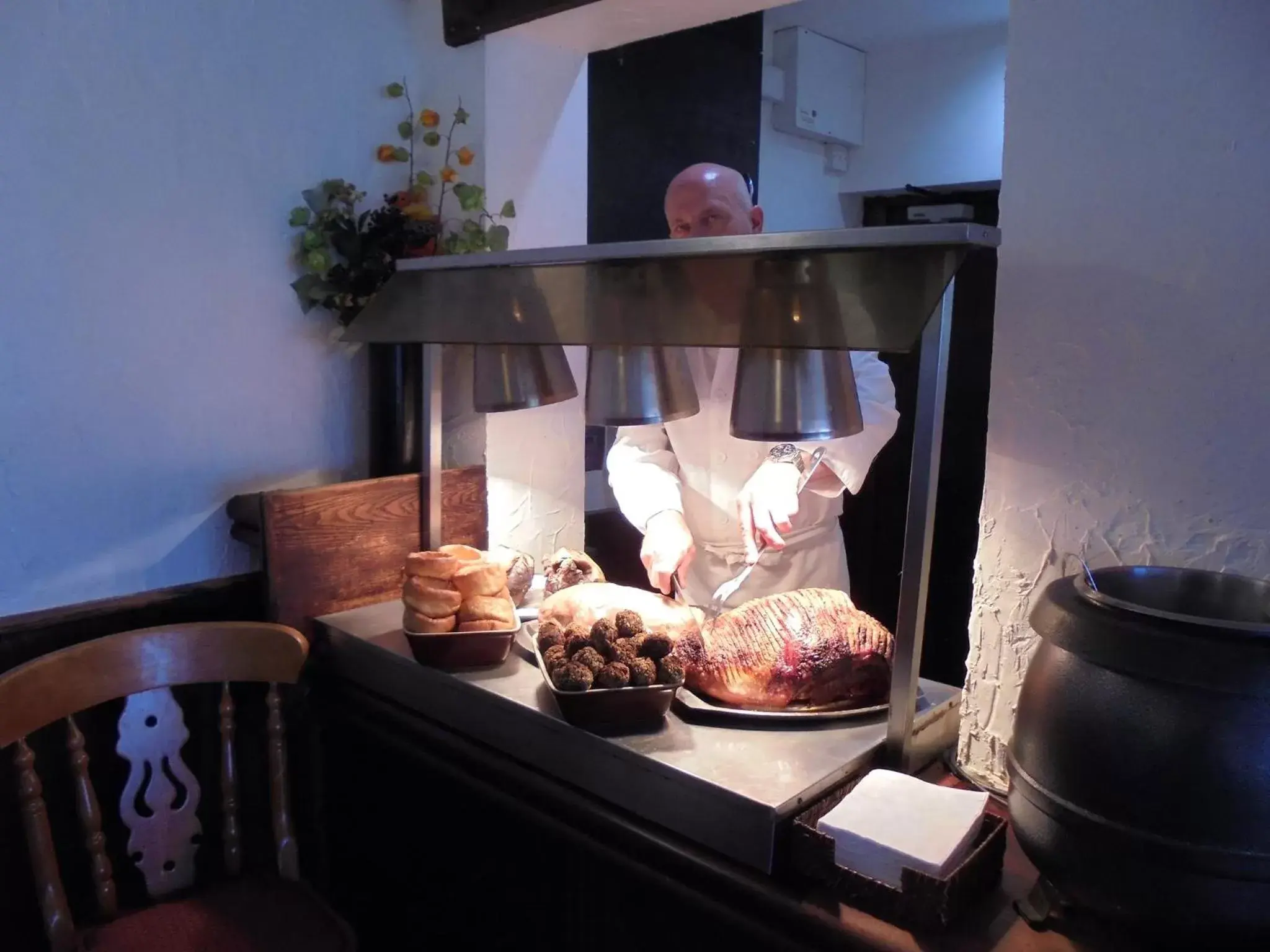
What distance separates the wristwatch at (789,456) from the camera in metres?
1.55

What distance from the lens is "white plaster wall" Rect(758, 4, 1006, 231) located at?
11.5 feet

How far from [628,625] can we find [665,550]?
0.50 metres

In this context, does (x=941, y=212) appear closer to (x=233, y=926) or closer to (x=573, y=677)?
(x=573, y=677)

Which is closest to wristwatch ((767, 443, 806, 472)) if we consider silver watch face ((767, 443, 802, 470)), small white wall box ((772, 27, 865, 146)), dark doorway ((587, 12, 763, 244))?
silver watch face ((767, 443, 802, 470))

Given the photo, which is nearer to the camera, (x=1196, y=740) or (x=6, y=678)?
(x=1196, y=740)

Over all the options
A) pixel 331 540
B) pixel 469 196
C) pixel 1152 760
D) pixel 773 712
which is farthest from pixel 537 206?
pixel 1152 760

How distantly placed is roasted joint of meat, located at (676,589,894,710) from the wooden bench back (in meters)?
0.73

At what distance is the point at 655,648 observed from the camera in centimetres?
119

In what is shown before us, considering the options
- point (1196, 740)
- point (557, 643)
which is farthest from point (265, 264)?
point (1196, 740)

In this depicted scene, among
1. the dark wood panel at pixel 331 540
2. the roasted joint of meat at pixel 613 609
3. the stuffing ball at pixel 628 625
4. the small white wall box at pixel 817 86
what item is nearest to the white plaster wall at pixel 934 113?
the small white wall box at pixel 817 86

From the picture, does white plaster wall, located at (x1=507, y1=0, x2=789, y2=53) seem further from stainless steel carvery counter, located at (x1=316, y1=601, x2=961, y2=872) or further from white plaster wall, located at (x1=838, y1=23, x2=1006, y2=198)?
white plaster wall, located at (x1=838, y1=23, x2=1006, y2=198)

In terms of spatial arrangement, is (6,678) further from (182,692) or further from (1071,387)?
(1071,387)

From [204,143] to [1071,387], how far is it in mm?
1549

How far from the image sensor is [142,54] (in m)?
1.62
